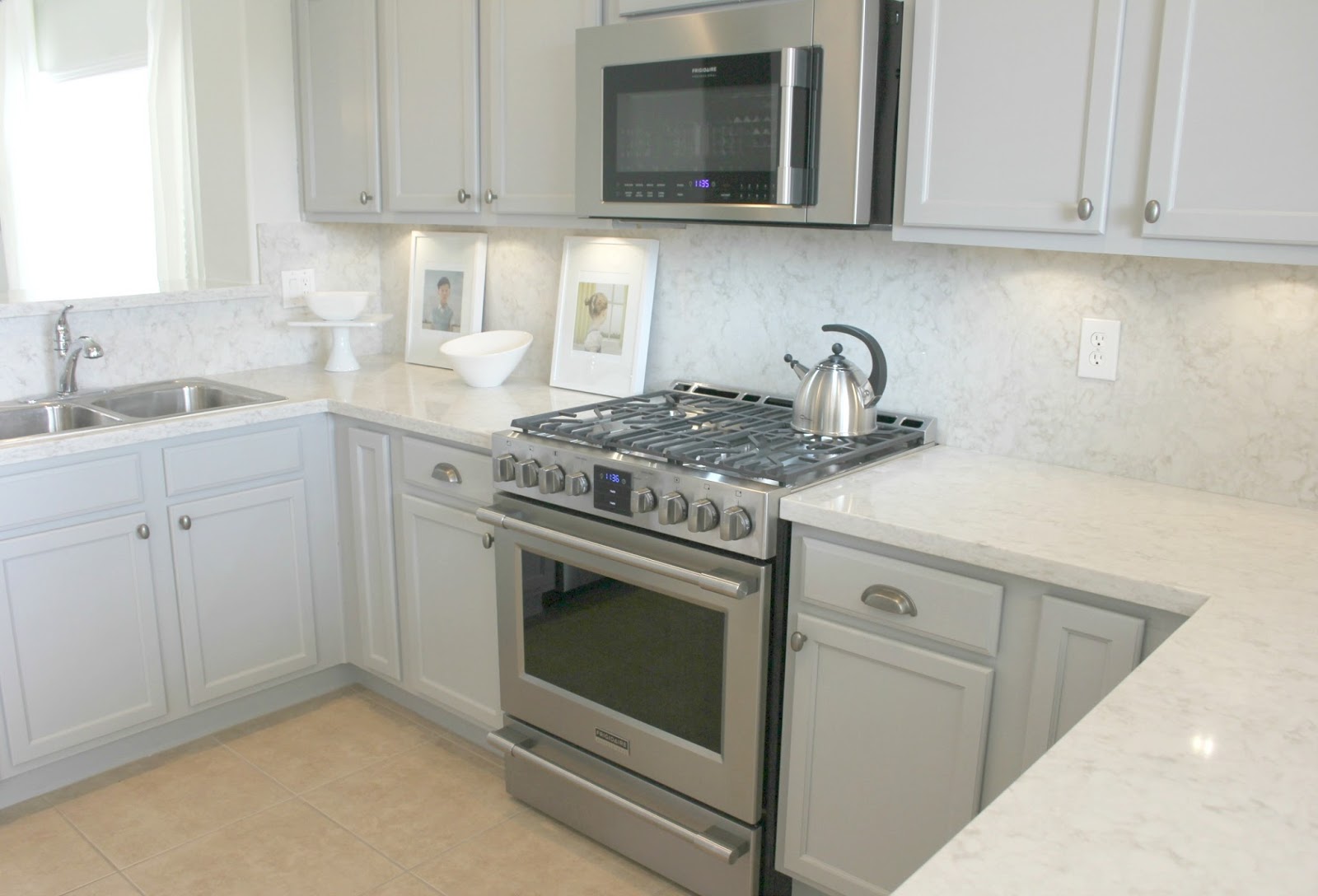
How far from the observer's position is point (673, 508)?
2.16 m

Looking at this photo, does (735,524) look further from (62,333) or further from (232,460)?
(62,333)

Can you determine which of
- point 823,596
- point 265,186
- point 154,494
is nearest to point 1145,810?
point 823,596

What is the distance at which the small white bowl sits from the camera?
3.19m

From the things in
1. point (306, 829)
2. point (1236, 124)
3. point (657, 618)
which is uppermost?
point (1236, 124)

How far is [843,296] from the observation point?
8.70ft

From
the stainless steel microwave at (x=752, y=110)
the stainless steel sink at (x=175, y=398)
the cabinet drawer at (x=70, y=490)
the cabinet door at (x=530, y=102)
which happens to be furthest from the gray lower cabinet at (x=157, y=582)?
the stainless steel microwave at (x=752, y=110)

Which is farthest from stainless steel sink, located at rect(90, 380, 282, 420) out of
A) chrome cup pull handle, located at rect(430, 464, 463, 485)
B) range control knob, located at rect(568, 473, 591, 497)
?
range control knob, located at rect(568, 473, 591, 497)

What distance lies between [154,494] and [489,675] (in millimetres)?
1001

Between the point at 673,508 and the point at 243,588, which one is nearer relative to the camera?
the point at 673,508

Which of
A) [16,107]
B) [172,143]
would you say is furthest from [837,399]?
[16,107]

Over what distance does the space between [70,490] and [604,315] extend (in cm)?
146

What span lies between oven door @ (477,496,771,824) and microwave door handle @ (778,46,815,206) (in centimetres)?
79

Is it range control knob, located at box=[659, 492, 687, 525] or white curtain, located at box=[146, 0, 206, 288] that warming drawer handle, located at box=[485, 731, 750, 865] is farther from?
white curtain, located at box=[146, 0, 206, 288]

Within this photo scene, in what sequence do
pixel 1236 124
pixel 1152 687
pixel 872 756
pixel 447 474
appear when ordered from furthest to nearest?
pixel 447 474, pixel 872 756, pixel 1236 124, pixel 1152 687
